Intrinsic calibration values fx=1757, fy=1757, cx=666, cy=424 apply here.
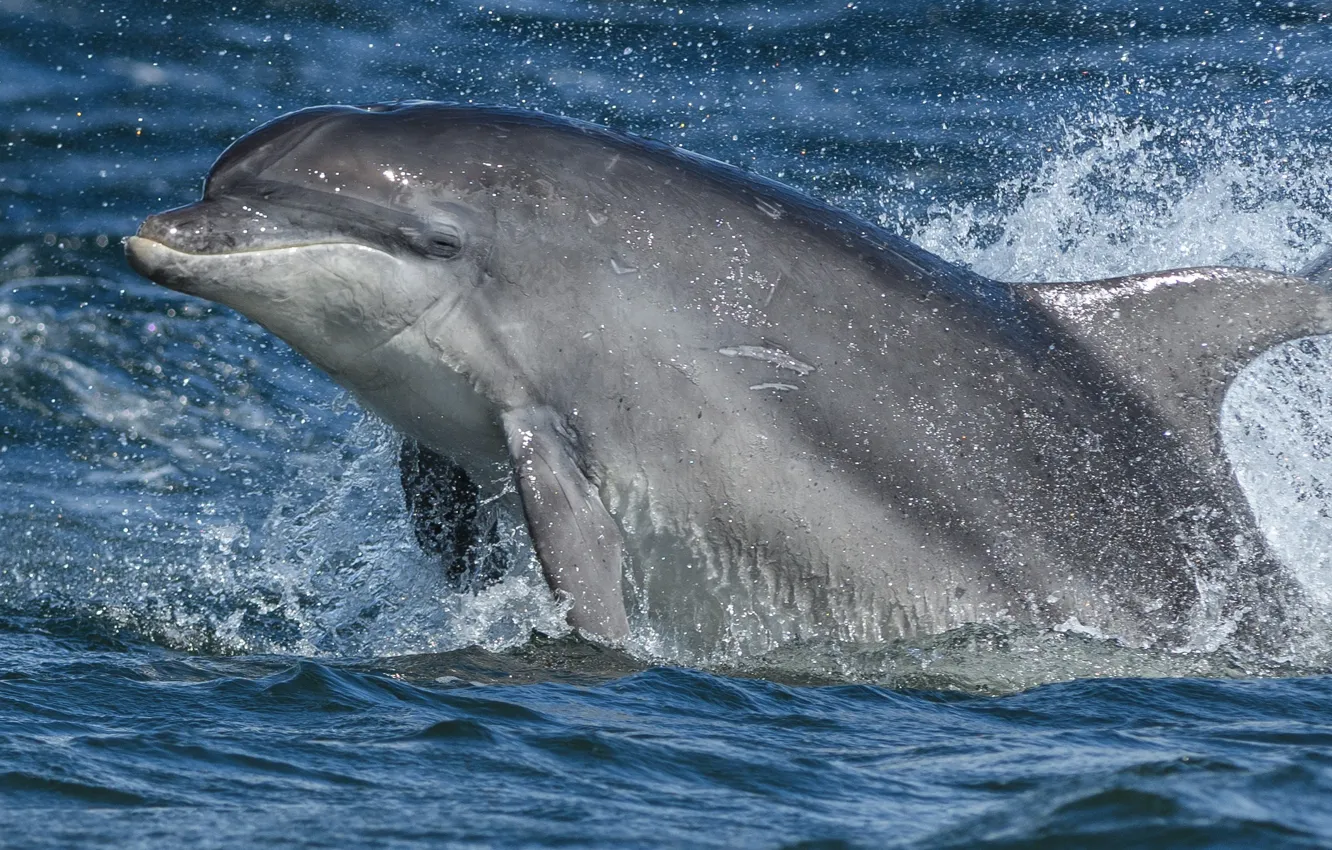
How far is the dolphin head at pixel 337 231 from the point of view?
7.16m

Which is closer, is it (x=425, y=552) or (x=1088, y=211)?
(x=425, y=552)

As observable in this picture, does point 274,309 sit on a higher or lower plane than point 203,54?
lower

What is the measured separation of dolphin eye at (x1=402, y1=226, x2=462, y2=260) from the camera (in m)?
7.32

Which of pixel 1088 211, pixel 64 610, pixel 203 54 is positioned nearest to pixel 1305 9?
pixel 1088 211

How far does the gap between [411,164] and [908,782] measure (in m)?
3.42

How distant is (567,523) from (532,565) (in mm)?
1073

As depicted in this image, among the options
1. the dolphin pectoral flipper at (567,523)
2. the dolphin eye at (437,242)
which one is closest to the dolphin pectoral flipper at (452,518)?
the dolphin pectoral flipper at (567,523)

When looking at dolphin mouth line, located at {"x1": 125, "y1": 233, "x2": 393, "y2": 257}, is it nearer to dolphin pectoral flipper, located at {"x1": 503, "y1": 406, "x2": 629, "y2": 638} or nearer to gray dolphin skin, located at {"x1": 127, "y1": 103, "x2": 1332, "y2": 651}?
Answer: gray dolphin skin, located at {"x1": 127, "y1": 103, "x2": 1332, "y2": 651}

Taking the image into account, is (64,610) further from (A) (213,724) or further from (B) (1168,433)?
(B) (1168,433)

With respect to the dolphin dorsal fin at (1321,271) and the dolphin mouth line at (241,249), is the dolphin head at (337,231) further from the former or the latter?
the dolphin dorsal fin at (1321,271)

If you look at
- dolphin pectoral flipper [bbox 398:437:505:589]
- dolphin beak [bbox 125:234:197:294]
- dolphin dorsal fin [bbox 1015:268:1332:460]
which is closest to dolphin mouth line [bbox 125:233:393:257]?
dolphin beak [bbox 125:234:197:294]

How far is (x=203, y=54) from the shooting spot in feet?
51.8

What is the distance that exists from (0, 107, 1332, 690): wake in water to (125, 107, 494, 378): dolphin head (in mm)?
1384

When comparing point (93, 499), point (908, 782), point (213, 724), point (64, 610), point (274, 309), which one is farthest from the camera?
point (93, 499)
